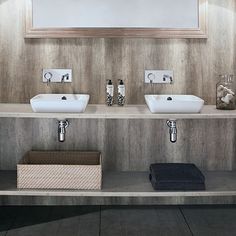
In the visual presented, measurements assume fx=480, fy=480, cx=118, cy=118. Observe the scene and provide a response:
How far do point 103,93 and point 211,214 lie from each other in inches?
45.0

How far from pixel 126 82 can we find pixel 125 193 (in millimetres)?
828

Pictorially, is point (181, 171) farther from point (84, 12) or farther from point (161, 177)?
point (84, 12)

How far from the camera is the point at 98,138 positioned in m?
3.45

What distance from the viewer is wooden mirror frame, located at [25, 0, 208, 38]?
3.31 meters

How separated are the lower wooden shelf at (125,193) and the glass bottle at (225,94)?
51 centimetres

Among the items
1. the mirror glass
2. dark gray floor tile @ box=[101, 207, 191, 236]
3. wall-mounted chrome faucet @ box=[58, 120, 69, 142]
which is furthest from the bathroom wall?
dark gray floor tile @ box=[101, 207, 191, 236]

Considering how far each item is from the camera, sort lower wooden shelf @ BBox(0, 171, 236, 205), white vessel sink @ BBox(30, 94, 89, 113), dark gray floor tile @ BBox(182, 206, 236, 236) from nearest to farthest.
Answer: white vessel sink @ BBox(30, 94, 89, 113), lower wooden shelf @ BBox(0, 171, 236, 205), dark gray floor tile @ BBox(182, 206, 236, 236)

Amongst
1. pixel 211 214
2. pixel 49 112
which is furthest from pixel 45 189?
pixel 211 214

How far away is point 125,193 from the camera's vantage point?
2977mm

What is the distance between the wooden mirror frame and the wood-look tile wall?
0.05 meters

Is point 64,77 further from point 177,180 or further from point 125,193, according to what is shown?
point 177,180

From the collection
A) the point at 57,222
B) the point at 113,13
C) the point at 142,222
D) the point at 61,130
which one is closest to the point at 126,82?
the point at 113,13

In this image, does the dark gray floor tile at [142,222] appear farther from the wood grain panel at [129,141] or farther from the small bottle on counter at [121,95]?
the small bottle on counter at [121,95]

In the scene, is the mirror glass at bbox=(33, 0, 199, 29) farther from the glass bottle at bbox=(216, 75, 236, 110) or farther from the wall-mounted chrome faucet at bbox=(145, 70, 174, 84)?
the glass bottle at bbox=(216, 75, 236, 110)
